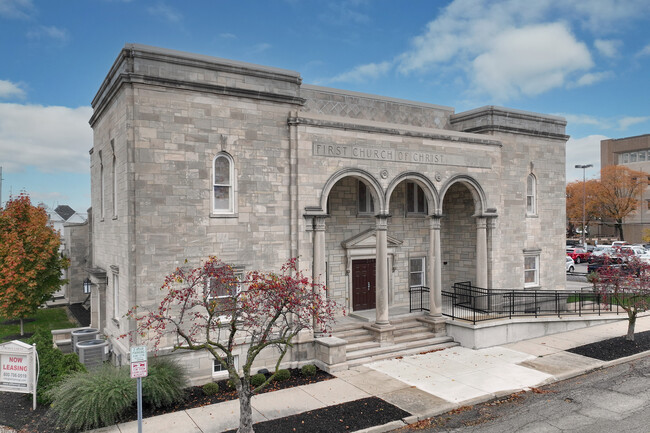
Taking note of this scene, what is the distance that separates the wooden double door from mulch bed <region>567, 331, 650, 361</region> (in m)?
7.43

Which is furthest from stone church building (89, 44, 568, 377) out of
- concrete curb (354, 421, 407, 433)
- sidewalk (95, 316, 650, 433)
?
concrete curb (354, 421, 407, 433)

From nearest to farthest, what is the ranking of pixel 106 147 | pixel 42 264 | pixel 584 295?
pixel 106 147
pixel 42 264
pixel 584 295

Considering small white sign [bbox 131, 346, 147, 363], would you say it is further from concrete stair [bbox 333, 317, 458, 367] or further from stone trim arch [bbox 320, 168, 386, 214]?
stone trim arch [bbox 320, 168, 386, 214]

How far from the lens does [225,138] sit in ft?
46.3

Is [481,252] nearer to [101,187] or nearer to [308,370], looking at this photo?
[308,370]

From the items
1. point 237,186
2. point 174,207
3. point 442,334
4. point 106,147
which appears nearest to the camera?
point 174,207

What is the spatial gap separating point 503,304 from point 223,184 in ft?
Answer: 42.1

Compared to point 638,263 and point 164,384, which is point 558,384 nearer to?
point 638,263

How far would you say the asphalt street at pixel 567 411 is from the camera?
10.4m

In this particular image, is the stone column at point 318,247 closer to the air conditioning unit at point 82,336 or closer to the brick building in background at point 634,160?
the air conditioning unit at point 82,336

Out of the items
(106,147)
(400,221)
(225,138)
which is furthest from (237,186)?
(400,221)

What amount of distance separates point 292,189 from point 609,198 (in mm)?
66381

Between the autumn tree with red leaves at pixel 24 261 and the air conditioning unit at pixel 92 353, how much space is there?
19.6ft

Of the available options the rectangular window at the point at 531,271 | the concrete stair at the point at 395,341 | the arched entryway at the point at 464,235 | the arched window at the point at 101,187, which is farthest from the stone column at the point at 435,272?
the arched window at the point at 101,187
